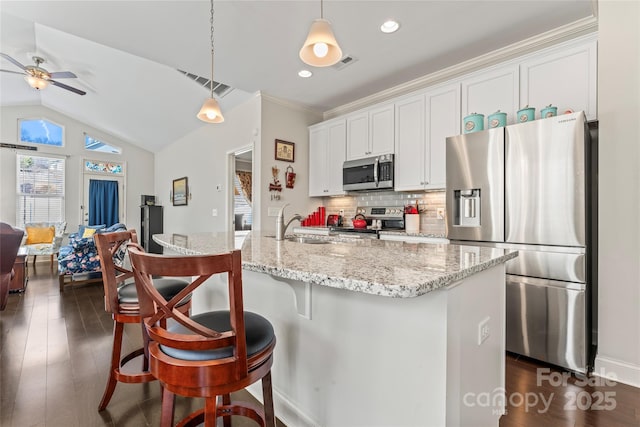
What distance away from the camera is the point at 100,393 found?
72.1 inches

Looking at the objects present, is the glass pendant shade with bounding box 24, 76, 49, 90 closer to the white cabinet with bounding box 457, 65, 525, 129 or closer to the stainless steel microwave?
the stainless steel microwave

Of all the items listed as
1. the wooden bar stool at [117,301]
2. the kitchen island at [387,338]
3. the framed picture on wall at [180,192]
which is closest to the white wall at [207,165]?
the framed picture on wall at [180,192]

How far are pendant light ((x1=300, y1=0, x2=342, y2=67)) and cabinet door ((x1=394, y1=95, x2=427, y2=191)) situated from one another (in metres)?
1.76

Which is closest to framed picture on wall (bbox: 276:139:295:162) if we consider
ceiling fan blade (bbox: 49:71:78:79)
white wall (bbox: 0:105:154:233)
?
ceiling fan blade (bbox: 49:71:78:79)

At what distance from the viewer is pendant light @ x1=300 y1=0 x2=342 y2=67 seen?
5.36ft

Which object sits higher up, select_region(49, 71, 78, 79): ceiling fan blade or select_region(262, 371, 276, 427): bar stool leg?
select_region(49, 71, 78, 79): ceiling fan blade

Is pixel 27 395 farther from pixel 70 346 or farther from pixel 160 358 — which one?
pixel 160 358

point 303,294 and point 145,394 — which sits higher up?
point 303,294

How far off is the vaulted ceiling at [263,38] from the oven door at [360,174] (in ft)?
3.14

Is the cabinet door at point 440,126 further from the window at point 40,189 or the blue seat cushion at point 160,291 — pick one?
the window at point 40,189

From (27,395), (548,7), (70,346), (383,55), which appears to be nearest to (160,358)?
(27,395)

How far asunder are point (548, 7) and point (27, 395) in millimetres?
4451

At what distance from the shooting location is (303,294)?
1.37 metres

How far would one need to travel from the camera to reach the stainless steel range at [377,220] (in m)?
3.66
